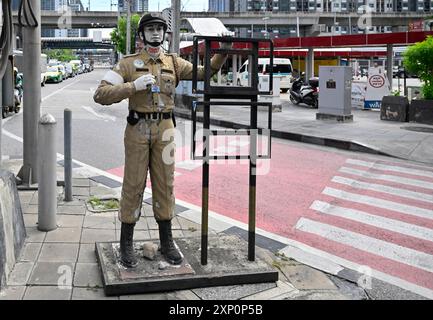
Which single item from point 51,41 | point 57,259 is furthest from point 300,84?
point 51,41

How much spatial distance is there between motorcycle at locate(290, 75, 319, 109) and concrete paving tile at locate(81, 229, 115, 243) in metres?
17.4

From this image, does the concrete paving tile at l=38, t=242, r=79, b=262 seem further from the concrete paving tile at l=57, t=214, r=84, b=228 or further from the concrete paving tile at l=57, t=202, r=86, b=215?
the concrete paving tile at l=57, t=202, r=86, b=215

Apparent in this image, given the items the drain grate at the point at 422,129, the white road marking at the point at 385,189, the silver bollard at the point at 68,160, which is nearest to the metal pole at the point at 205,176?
the silver bollard at the point at 68,160

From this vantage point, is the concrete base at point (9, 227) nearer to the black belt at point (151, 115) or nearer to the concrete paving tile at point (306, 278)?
the black belt at point (151, 115)

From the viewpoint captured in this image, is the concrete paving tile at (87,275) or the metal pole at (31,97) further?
the metal pole at (31,97)

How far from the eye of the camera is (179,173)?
916cm

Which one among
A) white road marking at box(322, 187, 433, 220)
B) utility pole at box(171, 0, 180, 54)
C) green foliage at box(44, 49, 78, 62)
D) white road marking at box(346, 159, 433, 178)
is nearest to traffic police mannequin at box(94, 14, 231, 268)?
white road marking at box(322, 187, 433, 220)

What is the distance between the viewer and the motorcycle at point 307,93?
22.2 meters

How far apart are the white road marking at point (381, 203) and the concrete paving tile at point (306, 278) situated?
2.71m

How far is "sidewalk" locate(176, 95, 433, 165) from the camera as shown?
11.7 m

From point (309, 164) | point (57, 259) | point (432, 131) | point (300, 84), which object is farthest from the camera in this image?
point (300, 84)

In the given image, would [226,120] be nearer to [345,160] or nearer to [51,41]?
[345,160]

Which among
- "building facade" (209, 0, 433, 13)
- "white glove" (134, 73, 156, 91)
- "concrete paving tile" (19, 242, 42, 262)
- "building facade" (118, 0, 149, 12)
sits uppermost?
"building facade" (209, 0, 433, 13)
